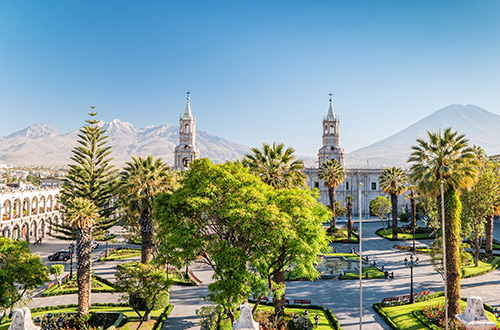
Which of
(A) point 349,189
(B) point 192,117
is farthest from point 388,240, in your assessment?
(B) point 192,117

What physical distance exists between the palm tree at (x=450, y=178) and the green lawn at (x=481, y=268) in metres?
12.8

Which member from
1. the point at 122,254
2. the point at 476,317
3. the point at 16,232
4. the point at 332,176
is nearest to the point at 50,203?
the point at 16,232

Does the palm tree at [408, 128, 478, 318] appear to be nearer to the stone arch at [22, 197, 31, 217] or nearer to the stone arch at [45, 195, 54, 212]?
Result: the stone arch at [22, 197, 31, 217]

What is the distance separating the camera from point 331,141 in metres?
78.2

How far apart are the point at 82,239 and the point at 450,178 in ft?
73.9

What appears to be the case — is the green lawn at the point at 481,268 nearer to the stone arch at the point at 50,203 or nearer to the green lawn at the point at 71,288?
the green lawn at the point at 71,288

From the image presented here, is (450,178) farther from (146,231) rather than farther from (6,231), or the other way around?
(6,231)

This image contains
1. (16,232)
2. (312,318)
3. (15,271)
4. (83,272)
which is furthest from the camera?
(16,232)

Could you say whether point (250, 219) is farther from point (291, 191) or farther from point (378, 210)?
point (378, 210)

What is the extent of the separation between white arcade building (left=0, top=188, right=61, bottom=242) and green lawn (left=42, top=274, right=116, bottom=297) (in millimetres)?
20474

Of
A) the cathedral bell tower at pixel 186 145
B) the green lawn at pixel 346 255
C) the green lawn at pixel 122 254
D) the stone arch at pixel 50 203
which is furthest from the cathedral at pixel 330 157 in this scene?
the green lawn at pixel 346 255

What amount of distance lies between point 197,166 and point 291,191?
520 centimetres

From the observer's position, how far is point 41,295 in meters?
27.4

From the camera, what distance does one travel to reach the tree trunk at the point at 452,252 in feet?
65.9
